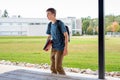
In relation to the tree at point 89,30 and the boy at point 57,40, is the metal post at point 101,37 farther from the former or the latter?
the tree at point 89,30

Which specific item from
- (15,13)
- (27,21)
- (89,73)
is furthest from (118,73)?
(15,13)

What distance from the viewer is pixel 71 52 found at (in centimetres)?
498

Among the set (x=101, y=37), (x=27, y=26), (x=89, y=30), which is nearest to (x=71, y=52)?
(x=89, y=30)

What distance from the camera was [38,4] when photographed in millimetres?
4871

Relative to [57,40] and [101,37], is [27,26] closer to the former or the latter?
[57,40]

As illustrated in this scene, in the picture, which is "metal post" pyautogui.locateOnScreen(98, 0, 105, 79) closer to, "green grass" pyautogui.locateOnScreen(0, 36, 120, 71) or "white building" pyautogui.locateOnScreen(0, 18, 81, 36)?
"green grass" pyautogui.locateOnScreen(0, 36, 120, 71)

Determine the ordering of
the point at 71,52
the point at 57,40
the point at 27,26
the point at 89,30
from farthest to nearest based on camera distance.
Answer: the point at 71,52 < the point at 27,26 < the point at 89,30 < the point at 57,40

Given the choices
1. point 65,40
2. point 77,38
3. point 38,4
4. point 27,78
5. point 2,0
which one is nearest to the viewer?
point 27,78

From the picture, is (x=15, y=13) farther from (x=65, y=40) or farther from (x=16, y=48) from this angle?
(x=65, y=40)

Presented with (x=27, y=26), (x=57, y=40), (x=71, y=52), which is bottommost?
(x=71, y=52)

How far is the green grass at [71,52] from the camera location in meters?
4.56

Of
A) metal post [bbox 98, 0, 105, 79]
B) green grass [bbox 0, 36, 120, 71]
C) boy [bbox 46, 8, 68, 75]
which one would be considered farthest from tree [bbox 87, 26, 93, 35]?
boy [bbox 46, 8, 68, 75]

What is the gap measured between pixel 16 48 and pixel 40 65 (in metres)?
0.78

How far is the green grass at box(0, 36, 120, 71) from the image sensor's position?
4.56 m
